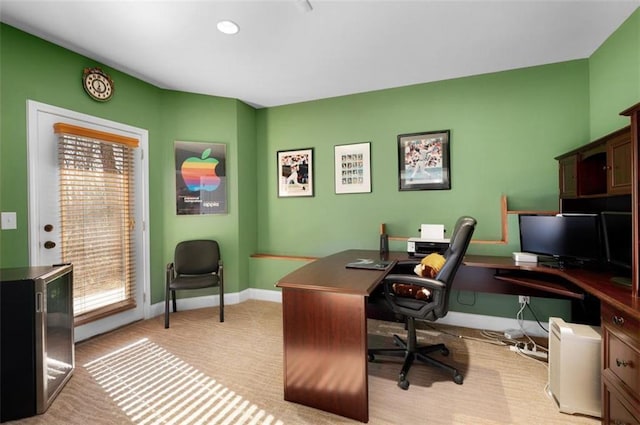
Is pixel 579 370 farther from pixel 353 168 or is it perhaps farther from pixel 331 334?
pixel 353 168

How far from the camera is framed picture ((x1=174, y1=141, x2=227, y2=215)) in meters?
3.53

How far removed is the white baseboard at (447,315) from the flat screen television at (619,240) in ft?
3.60

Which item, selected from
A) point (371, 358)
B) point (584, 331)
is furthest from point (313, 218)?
point (584, 331)

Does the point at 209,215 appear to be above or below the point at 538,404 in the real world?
above

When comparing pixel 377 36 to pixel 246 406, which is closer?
pixel 246 406

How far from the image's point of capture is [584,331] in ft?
5.82

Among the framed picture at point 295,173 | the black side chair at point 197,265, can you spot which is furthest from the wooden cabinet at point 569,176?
the black side chair at point 197,265

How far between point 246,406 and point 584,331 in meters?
2.21

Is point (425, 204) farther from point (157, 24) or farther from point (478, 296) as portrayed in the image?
point (157, 24)

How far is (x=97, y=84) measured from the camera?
277 centimetres

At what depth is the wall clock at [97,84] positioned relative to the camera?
2682mm

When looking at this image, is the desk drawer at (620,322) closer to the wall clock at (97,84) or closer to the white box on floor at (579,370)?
the white box on floor at (579,370)

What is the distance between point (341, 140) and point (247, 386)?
2.83m

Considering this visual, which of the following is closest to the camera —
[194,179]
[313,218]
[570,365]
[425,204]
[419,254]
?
[570,365]
